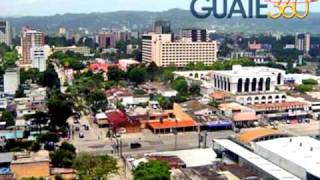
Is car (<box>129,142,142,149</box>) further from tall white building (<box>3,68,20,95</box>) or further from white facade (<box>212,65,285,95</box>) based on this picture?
tall white building (<box>3,68,20,95</box>)

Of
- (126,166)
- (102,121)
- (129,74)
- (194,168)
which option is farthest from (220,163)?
(129,74)

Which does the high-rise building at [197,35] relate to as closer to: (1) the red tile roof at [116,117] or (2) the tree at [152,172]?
(1) the red tile roof at [116,117]

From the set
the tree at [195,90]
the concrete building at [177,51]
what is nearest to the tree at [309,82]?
the tree at [195,90]

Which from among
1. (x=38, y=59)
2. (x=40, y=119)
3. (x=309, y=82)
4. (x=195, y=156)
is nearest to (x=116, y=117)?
(x=40, y=119)

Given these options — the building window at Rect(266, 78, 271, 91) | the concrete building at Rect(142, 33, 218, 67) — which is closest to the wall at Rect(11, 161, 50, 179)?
the building window at Rect(266, 78, 271, 91)

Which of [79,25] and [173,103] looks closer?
[173,103]

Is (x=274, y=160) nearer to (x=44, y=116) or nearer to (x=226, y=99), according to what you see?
(x=44, y=116)
